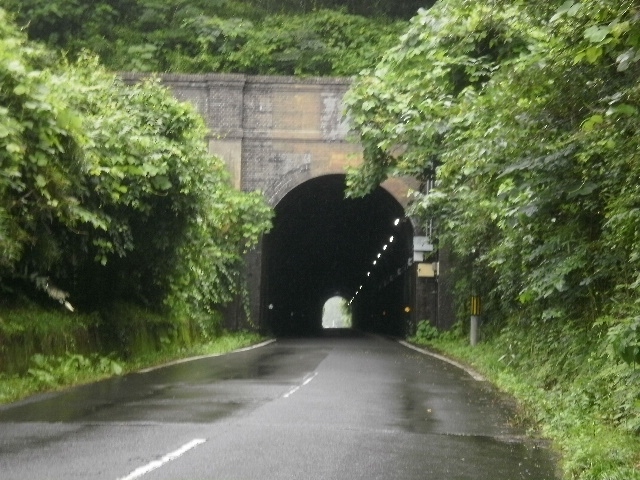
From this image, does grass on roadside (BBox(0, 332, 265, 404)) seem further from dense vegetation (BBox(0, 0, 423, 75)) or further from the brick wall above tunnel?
dense vegetation (BBox(0, 0, 423, 75))

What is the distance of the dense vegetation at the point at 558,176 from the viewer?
8062 millimetres

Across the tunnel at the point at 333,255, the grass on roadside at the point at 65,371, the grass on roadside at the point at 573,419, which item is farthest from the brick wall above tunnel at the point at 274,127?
the grass on roadside at the point at 573,419

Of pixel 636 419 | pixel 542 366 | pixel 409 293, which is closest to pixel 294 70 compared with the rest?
Answer: pixel 409 293

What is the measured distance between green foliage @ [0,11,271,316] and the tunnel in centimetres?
1302

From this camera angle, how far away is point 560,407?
11281 millimetres

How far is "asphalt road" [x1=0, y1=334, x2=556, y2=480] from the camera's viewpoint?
7.35 metres

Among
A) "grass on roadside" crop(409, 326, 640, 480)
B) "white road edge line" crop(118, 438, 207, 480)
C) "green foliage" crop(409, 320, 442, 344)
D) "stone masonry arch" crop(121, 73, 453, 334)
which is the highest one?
"stone masonry arch" crop(121, 73, 453, 334)

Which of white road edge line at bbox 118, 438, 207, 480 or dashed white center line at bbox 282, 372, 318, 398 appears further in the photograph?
dashed white center line at bbox 282, 372, 318, 398

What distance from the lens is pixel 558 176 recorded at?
1130 cm

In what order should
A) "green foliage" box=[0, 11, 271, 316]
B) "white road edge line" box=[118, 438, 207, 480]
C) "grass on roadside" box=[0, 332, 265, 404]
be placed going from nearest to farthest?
"white road edge line" box=[118, 438, 207, 480] < "green foliage" box=[0, 11, 271, 316] < "grass on roadside" box=[0, 332, 265, 404]

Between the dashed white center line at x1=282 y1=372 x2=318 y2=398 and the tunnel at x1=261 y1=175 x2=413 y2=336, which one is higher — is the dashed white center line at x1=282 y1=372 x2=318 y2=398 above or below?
below

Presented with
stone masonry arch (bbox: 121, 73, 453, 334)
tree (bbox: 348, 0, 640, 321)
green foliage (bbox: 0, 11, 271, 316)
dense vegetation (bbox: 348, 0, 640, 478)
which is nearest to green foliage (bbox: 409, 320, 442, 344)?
stone masonry arch (bbox: 121, 73, 453, 334)

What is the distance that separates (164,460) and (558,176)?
6.17 meters

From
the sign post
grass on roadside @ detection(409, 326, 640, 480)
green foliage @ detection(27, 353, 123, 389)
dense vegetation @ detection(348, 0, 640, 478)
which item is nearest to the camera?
grass on roadside @ detection(409, 326, 640, 480)
